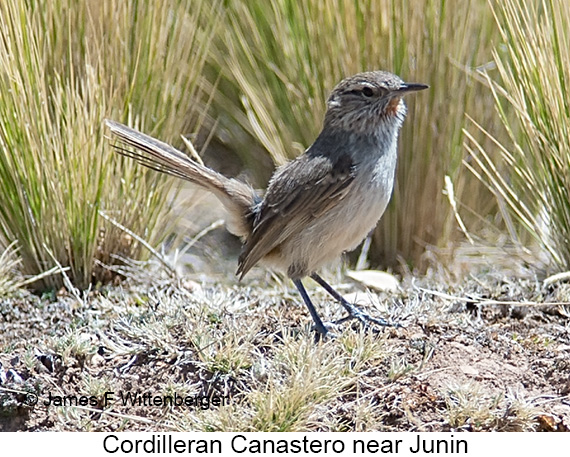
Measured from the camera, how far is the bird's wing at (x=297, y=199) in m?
3.75

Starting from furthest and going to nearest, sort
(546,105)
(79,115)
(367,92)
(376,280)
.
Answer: (376,280) < (79,115) < (546,105) < (367,92)

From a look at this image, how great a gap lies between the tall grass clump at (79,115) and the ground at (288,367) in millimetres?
503

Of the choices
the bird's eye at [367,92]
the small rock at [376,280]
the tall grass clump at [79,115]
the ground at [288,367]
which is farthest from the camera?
the small rock at [376,280]

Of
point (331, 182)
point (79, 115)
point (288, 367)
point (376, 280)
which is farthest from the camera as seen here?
point (376, 280)

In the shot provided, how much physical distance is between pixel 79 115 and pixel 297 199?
1.18m

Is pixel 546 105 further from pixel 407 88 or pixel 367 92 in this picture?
pixel 367 92

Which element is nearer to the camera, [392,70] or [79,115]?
[79,115]

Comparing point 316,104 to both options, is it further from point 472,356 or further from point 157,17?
point 472,356

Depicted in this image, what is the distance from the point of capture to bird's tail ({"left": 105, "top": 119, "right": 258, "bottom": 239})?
3852 mm

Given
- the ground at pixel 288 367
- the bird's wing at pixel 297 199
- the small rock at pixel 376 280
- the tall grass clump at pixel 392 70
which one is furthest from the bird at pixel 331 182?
the tall grass clump at pixel 392 70

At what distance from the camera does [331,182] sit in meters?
3.75

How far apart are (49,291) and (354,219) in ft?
5.72

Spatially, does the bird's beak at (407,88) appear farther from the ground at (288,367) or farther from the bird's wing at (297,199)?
the ground at (288,367)

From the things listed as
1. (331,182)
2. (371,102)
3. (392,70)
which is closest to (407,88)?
(371,102)
